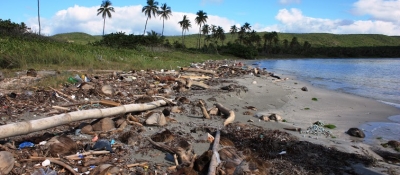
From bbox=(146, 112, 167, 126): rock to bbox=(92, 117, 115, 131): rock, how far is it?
635 mm

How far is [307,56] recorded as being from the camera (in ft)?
334

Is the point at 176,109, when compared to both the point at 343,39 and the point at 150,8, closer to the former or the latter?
the point at 150,8

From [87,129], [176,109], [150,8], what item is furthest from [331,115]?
[150,8]

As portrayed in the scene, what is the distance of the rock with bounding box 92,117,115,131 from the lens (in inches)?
188

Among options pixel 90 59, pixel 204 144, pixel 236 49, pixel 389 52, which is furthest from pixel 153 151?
pixel 389 52

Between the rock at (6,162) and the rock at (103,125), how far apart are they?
1.58 meters

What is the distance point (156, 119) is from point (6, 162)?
2523mm

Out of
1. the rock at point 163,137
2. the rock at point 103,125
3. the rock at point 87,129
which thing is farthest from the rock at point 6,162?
the rock at point 163,137

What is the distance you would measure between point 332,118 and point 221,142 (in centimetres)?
484

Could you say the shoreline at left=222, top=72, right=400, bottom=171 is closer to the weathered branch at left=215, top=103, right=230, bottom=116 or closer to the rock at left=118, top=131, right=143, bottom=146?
the weathered branch at left=215, top=103, right=230, bottom=116

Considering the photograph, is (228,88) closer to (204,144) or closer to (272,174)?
(204,144)

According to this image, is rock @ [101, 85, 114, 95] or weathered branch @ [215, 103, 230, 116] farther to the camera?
rock @ [101, 85, 114, 95]

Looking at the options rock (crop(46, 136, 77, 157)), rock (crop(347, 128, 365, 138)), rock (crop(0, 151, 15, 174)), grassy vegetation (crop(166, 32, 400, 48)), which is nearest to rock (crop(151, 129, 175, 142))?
rock (crop(46, 136, 77, 157))

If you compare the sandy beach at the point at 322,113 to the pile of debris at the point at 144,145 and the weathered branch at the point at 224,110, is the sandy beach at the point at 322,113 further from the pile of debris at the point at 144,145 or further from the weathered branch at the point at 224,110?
the pile of debris at the point at 144,145
